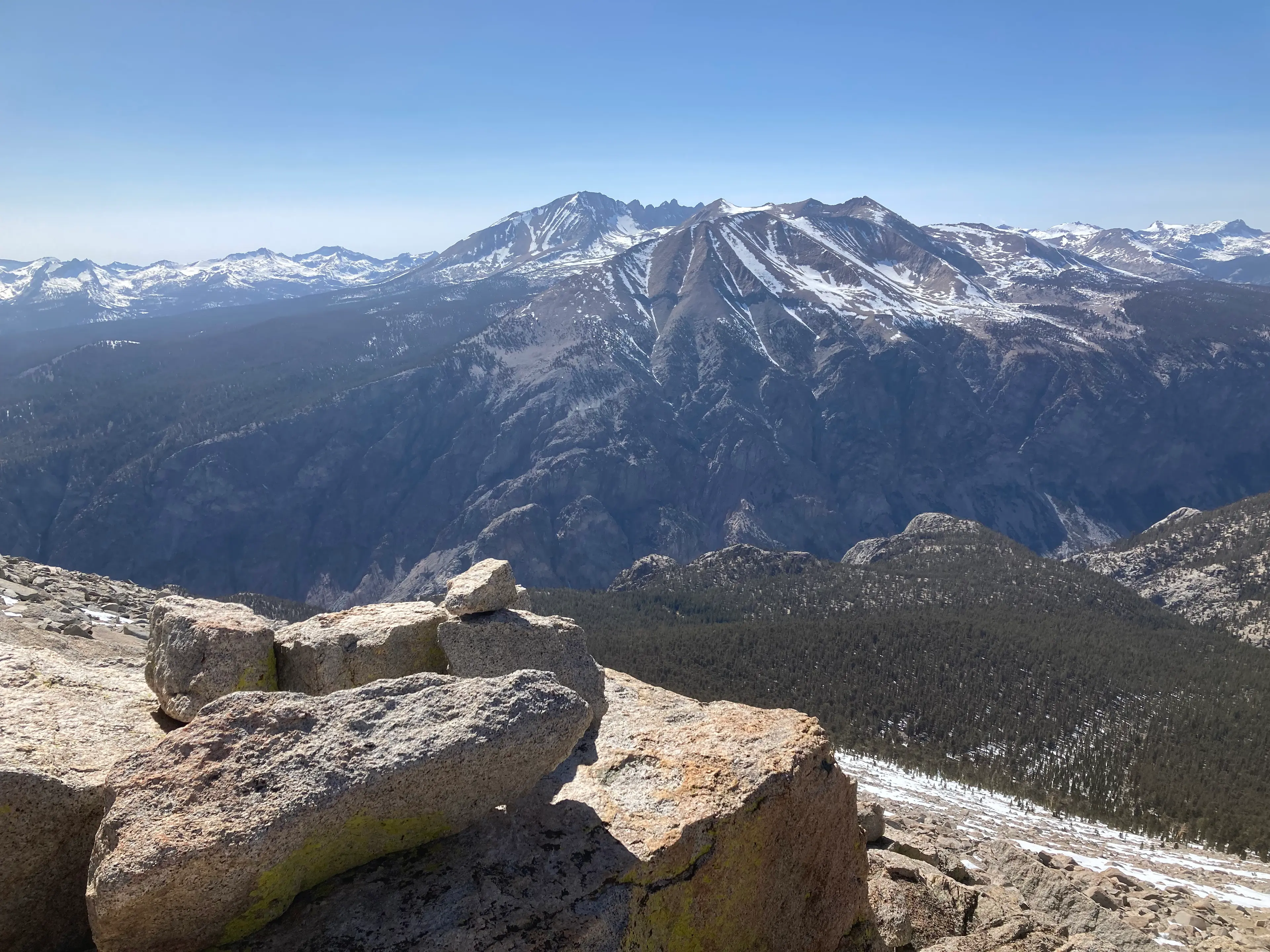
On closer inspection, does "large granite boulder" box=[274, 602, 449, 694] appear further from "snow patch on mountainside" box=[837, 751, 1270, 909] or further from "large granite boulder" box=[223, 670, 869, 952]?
"snow patch on mountainside" box=[837, 751, 1270, 909]

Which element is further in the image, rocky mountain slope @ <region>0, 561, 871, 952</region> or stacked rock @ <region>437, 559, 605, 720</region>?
stacked rock @ <region>437, 559, 605, 720</region>

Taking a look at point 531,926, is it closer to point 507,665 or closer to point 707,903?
point 707,903

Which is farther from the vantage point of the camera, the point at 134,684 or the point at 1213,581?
the point at 1213,581

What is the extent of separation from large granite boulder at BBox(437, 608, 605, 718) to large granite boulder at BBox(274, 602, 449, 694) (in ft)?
1.61

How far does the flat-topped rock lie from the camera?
14273 mm

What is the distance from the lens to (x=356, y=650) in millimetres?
13367

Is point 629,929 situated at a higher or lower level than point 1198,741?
higher

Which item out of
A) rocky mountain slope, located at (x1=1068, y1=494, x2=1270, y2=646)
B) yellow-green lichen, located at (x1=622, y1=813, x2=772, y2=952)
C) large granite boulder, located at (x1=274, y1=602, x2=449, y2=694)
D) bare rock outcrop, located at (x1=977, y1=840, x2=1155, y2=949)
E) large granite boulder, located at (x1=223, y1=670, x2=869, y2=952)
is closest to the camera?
large granite boulder, located at (x1=223, y1=670, x2=869, y2=952)

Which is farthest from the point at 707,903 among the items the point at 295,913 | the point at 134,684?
the point at 134,684

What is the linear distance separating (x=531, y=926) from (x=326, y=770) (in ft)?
9.72

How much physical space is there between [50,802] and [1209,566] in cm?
18200

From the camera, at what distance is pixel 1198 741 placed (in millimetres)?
75312

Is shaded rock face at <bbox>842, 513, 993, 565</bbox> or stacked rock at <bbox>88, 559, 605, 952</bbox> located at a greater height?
stacked rock at <bbox>88, 559, 605, 952</bbox>

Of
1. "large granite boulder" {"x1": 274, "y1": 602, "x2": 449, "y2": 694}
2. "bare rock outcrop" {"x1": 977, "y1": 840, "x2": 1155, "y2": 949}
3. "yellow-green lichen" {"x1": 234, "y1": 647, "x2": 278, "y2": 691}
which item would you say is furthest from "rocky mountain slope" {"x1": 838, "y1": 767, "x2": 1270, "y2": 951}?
"yellow-green lichen" {"x1": 234, "y1": 647, "x2": 278, "y2": 691}
